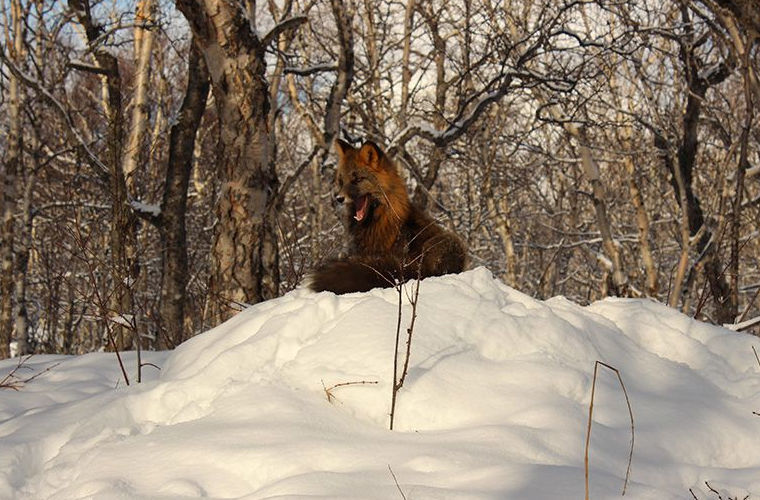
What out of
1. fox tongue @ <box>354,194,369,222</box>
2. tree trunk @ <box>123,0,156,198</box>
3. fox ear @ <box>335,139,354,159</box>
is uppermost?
tree trunk @ <box>123,0,156,198</box>

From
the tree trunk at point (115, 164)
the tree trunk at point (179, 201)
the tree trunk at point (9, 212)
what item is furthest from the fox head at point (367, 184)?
the tree trunk at point (9, 212)

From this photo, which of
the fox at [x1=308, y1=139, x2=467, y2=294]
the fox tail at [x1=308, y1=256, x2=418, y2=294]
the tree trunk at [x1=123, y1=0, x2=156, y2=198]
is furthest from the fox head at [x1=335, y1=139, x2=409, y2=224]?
the tree trunk at [x1=123, y1=0, x2=156, y2=198]

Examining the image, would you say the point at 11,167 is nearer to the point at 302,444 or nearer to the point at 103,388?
the point at 103,388

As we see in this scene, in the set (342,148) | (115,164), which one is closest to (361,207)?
(342,148)

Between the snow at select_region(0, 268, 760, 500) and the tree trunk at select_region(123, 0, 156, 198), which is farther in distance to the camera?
the tree trunk at select_region(123, 0, 156, 198)

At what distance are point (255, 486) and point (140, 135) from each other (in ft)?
32.5

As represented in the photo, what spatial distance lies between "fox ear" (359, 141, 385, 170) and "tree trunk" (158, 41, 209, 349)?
4253mm

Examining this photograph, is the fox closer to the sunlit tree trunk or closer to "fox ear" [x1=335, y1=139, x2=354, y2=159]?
"fox ear" [x1=335, y1=139, x2=354, y2=159]

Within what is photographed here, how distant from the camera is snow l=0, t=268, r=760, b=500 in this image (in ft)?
7.76

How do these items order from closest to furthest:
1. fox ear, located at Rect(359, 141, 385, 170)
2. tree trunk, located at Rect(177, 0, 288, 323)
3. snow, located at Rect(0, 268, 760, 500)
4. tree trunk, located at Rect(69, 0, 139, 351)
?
snow, located at Rect(0, 268, 760, 500), tree trunk, located at Rect(177, 0, 288, 323), fox ear, located at Rect(359, 141, 385, 170), tree trunk, located at Rect(69, 0, 139, 351)

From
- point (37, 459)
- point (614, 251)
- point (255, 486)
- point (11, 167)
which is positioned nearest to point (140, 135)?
point (11, 167)

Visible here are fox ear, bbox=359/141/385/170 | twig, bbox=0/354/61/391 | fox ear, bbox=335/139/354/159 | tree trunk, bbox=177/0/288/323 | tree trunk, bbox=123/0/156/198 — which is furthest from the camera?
tree trunk, bbox=123/0/156/198

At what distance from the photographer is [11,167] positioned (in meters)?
12.7

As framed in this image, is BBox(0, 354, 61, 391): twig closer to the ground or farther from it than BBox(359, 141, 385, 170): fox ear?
closer to the ground
